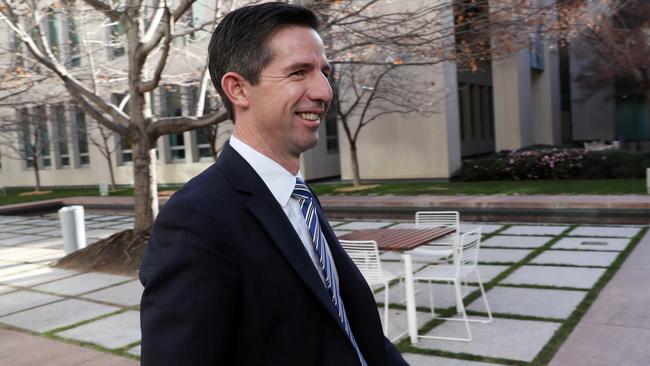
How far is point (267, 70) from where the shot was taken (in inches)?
62.8

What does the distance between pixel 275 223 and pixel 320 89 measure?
380mm

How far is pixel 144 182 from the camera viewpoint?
975 cm

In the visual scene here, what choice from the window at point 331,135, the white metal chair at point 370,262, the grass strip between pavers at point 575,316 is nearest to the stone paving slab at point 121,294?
the white metal chair at point 370,262

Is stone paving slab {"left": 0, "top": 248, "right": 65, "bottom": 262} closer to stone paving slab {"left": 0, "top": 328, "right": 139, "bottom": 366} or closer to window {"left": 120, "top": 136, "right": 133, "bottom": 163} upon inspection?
stone paving slab {"left": 0, "top": 328, "right": 139, "bottom": 366}

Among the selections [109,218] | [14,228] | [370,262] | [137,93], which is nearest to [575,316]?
[370,262]

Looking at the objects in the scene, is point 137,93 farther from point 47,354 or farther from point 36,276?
point 47,354

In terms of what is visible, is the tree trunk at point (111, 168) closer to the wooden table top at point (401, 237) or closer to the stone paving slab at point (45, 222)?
the stone paving slab at point (45, 222)

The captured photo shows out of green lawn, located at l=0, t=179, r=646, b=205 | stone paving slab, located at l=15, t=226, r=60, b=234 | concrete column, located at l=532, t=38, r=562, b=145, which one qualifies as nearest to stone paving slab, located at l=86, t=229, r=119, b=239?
stone paving slab, located at l=15, t=226, r=60, b=234

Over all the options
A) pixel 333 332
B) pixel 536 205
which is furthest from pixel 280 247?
pixel 536 205

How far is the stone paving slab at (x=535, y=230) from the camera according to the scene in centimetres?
1084

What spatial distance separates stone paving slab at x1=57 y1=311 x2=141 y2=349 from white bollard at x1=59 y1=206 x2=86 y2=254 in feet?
15.3

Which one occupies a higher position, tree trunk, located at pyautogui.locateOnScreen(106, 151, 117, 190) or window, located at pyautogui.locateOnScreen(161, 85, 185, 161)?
window, located at pyautogui.locateOnScreen(161, 85, 185, 161)

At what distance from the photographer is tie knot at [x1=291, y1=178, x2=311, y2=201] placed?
5.60 ft

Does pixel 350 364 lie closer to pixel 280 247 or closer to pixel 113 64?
pixel 280 247
